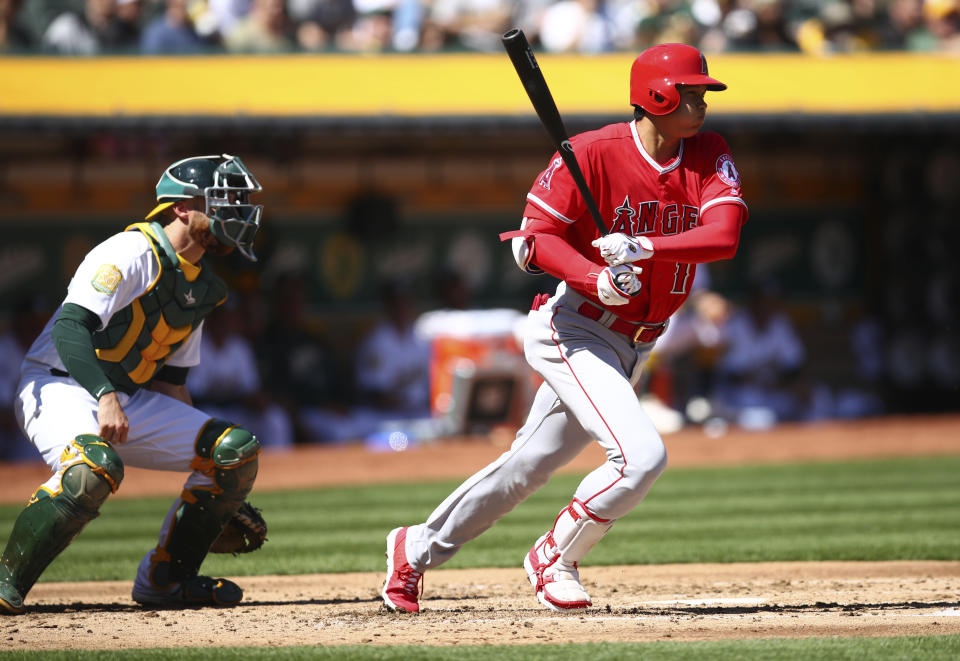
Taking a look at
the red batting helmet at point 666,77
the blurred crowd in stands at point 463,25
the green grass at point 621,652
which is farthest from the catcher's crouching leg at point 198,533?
the blurred crowd in stands at point 463,25

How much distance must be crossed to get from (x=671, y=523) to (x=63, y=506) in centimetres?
377

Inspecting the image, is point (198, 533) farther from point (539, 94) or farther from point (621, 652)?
point (539, 94)

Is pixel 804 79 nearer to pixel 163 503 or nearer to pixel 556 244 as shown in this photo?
pixel 163 503

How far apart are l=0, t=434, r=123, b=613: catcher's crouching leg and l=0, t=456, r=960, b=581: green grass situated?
51.8 inches

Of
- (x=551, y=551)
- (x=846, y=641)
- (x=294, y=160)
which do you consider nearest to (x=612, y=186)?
(x=551, y=551)

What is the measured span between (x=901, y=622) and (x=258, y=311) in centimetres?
813

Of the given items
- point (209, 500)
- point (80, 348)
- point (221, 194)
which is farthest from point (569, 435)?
point (80, 348)

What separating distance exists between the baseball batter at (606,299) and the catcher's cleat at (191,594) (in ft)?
2.17

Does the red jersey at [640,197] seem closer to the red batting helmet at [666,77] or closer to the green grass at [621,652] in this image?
the red batting helmet at [666,77]

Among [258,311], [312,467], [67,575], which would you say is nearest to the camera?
[67,575]

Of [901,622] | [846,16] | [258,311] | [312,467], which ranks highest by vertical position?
[846,16]

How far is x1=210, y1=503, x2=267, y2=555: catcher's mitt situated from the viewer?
468 cm

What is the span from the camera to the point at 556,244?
155 inches

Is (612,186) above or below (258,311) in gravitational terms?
above
